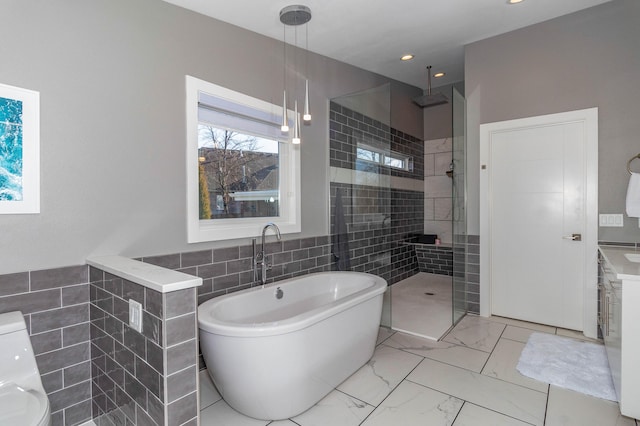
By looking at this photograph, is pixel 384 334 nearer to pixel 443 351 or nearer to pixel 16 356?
pixel 443 351

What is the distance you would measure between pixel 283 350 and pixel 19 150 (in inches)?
73.3

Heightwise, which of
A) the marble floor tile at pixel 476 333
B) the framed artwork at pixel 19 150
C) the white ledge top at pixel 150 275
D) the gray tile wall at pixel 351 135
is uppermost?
the gray tile wall at pixel 351 135

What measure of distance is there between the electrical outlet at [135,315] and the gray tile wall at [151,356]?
0.09 ft

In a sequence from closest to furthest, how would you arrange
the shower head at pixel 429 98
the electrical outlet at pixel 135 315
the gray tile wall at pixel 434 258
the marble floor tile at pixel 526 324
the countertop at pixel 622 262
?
the electrical outlet at pixel 135 315, the countertop at pixel 622 262, the marble floor tile at pixel 526 324, the shower head at pixel 429 98, the gray tile wall at pixel 434 258

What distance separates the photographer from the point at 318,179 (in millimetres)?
3594

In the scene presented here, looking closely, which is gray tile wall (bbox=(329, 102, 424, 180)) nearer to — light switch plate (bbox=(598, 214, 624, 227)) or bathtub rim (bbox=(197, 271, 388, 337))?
bathtub rim (bbox=(197, 271, 388, 337))

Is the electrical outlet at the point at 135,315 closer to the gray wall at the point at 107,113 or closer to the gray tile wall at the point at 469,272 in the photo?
the gray wall at the point at 107,113

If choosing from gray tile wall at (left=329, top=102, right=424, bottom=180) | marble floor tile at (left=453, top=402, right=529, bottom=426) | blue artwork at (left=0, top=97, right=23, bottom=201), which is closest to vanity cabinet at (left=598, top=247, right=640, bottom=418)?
marble floor tile at (left=453, top=402, right=529, bottom=426)

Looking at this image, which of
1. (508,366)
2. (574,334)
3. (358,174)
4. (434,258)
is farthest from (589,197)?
(434,258)

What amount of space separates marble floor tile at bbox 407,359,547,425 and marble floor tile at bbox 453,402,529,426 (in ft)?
0.16

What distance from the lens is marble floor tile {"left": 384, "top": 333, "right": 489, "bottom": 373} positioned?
2.64 m

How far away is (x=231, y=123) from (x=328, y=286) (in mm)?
1791

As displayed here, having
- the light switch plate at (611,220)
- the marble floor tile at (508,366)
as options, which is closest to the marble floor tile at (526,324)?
the marble floor tile at (508,366)

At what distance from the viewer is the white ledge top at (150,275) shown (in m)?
1.36
